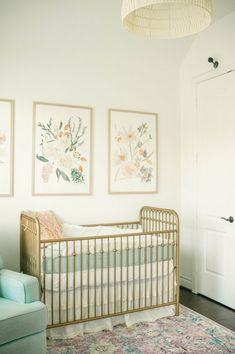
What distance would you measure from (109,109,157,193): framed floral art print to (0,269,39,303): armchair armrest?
1.51 meters

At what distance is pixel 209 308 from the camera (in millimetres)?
3229

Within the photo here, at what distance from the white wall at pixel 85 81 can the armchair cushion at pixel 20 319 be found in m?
1.09

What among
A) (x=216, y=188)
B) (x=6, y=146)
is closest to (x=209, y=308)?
(x=216, y=188)

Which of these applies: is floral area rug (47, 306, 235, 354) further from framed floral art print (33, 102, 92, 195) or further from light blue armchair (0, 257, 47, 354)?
framed floral art print (33, 102, 92, 195)

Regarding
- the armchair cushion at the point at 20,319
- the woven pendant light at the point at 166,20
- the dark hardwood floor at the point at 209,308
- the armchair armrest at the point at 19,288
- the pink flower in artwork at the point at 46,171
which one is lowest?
the dark hardwood floor at the point at 209,308

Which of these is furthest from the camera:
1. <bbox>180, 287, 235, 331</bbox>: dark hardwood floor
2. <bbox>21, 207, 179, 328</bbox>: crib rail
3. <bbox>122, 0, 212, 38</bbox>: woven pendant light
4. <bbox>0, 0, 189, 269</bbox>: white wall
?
<bbox>0, 0, 189, 269</bbox>: white wall

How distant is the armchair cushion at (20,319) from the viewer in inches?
77.8

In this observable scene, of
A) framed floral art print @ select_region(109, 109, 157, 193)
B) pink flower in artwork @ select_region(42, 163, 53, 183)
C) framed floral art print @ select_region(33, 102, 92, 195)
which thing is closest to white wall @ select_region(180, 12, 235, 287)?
framed floral art print @ select_region(109, 109, 157, 193)

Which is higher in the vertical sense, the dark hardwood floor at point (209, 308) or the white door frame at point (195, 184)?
the white door frame at point (195, 184)

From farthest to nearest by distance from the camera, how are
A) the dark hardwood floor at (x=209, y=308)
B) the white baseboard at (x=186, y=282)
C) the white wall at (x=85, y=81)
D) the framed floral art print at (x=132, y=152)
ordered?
the white baseboard at (x=186, y=282) → the framed floral art print at (x=132, y=152) → the white wall at (x=85, y=81) → the dark hardwood floor at (x=209, y=308)

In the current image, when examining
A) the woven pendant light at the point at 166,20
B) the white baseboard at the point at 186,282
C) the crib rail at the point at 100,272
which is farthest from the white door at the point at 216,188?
Answer: the woven pendant light at the point at 166,20

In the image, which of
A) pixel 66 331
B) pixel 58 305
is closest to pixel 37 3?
pixel 58 305

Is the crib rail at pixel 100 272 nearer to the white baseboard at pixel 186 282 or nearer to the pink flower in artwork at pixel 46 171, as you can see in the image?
the pink flower in artwork at pixel 46 171

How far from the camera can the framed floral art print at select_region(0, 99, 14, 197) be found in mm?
3129
